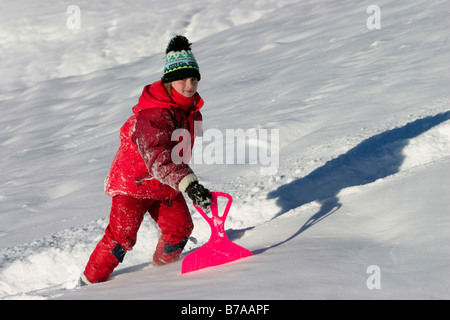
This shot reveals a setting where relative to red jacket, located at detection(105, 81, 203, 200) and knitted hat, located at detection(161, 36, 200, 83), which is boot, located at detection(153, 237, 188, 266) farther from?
knitted hat, located at detection(161, 36, 200, 83)

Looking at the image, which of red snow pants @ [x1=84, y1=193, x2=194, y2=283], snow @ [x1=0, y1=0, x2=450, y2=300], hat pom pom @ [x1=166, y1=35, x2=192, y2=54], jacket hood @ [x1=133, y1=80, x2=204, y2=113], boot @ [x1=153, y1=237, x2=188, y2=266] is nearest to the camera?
snow @ [x1=0, y1=0, x2=450, y2=300]

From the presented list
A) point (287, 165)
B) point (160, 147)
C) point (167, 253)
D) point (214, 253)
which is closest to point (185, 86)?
point (160, 147)

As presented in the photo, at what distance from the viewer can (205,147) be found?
4.70 metres

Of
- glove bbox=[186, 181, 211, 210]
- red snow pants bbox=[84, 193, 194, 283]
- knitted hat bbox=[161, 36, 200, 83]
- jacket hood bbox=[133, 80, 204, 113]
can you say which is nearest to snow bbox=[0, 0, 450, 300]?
red snow pants bbox=[84, 193, 194, 283]

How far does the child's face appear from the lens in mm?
2389

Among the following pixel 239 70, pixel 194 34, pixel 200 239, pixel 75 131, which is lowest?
pixel 200 239

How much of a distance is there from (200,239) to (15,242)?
1.29 metres

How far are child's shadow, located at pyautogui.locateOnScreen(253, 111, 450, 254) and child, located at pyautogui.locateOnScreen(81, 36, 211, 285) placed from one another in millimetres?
928

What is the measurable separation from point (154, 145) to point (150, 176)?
0.35 m

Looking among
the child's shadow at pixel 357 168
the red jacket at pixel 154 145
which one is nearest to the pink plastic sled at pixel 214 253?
the red jacket at pixel 154 145

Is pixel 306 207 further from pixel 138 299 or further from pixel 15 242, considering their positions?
pixel 15 242
